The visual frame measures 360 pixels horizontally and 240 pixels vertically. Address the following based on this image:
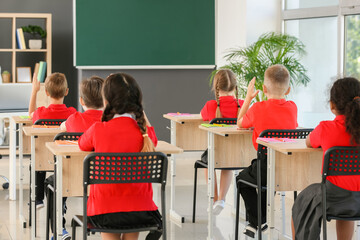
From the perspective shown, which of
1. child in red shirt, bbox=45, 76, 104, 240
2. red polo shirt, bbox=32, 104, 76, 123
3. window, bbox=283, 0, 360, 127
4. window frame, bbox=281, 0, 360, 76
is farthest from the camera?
window, bbox=283, 0, 360, 127

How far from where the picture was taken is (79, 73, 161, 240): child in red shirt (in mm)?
2828

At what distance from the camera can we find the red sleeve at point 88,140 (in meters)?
2.85

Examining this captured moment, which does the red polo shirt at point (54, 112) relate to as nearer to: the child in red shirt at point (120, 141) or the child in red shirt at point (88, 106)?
the child in red shirt at point (88, 106)

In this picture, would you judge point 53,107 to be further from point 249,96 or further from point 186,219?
point 249,96

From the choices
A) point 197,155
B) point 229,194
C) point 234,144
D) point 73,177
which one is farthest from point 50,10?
point 73,177

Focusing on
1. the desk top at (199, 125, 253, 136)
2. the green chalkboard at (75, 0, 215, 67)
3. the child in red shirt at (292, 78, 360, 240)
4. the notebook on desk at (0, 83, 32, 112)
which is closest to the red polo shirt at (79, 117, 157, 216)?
the child in red shirt at (292, 78, 360, 240)

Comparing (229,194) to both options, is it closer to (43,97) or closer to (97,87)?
(97,87)

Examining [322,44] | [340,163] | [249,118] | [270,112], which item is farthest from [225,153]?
[322,44]

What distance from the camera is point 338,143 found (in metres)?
3.08

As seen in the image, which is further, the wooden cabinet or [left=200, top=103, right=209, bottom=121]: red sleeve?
the wooden cabinet

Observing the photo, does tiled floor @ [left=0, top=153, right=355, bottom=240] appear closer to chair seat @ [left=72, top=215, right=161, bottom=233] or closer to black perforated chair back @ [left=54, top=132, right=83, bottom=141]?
black perforated chair back @ [left=54, top=132, right=83, bottom=141]

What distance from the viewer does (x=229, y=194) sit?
19.8ft

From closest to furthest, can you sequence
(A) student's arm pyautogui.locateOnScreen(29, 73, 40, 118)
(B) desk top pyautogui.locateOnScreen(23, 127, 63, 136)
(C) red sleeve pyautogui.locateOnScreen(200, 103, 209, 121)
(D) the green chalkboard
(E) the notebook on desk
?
1. (B) desk top pyautogui.locateOnScreen(23, 127, 63, 136)
2. (A) student's arm pyautogui.locateOnScreen(29, 73, 40, 118)
3. (C) red sleeve pyautogui.locateOnScreen(200, 103, 209, 121)
4. (E) the notebook on desk
5. (D) the green chalkboard

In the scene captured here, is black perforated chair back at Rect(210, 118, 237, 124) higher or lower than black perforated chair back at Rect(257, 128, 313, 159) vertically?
higher
